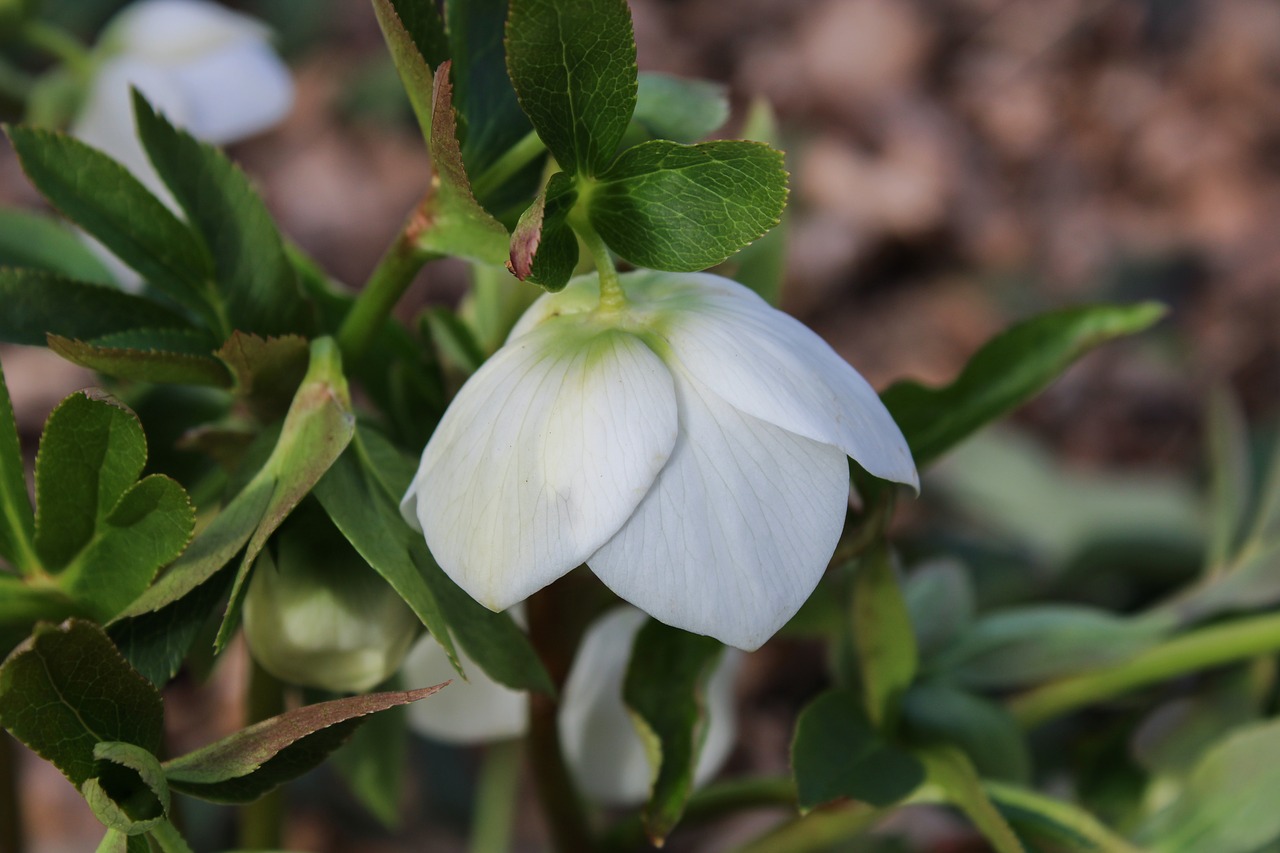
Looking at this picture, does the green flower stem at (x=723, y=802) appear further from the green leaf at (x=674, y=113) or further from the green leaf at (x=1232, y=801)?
the green leaf at (x=674, y=113)

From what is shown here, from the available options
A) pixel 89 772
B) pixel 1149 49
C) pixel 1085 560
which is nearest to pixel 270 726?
pixel 89 772

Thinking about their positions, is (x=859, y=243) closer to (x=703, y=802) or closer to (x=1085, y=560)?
(x=1085, y=560)

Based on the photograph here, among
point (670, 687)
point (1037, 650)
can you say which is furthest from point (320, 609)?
point (1037, 650)

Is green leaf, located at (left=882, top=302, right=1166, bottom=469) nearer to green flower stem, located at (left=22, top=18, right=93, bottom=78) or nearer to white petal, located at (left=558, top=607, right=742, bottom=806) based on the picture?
white petal, located at (left=558, top=607, right=742, bottom=806)

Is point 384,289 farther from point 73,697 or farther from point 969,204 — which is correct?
point 969,204

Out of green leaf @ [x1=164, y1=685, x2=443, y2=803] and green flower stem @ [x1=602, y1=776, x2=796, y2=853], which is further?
green flower stem @ [x1=602, y1=776, x2=796, y2=853]

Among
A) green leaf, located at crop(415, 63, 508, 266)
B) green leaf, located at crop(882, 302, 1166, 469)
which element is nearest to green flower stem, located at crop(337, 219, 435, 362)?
green leaf, located at crop(415, 63, 508, 266)
